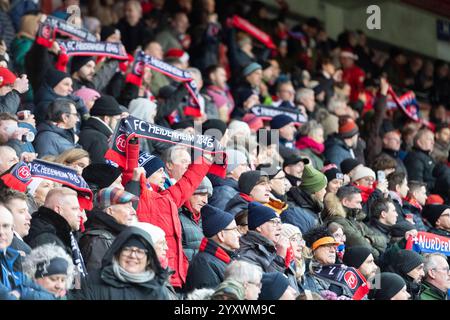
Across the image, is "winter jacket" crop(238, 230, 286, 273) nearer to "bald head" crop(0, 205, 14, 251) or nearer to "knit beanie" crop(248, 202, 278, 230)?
"knit beanie" crop(248, 202, 278, 230)

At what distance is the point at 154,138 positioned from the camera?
30.5 feet

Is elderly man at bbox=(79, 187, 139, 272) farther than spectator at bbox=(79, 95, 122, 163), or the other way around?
spectator at bbox=(79, 95, 122, 163)

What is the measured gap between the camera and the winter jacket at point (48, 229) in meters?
7.66

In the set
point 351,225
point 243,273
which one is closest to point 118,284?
point 243,273

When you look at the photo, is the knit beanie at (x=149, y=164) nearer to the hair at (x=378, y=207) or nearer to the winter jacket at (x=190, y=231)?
the winter jacket at (x=190, y=231)

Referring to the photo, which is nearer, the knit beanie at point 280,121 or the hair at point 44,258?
the hair at point 44,258

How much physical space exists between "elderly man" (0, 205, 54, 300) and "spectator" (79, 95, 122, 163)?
2508 mm

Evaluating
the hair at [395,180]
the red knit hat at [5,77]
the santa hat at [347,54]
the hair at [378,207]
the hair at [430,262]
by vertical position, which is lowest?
the hair at [430,262]

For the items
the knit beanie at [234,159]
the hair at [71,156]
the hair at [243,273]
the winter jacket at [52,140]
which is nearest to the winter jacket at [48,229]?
the hair at [243,273]

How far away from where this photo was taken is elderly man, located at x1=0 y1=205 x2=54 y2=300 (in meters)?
7.05

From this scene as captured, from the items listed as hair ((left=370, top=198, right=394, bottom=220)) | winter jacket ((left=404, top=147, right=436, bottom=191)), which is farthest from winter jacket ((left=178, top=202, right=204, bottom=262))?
winter jacket ((left=404, top=147, right=436, bottom=191))

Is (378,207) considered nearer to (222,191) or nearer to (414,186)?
(414,186)

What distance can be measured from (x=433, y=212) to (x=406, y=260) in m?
2.13

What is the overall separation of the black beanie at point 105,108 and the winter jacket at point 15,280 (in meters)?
3.09
